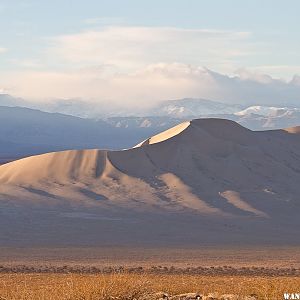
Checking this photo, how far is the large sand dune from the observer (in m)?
56.2

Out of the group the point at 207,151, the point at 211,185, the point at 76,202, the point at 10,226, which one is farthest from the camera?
the point at 207,151

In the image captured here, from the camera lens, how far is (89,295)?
42.0ft

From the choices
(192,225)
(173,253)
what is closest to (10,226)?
(192,225)

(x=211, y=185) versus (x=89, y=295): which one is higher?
(x=211, y=185)

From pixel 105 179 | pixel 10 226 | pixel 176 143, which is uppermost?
pixel 176 143

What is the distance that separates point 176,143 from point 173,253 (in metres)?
36.2

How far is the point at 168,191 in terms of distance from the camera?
2766 inches

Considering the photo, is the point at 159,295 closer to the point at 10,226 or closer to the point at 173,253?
the point at 173,253

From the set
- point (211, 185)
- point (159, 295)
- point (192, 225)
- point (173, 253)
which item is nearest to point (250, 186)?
point (211, 185)

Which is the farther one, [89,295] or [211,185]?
[211,185]

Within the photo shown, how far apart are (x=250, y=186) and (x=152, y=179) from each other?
28.8ft

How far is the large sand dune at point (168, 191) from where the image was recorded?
56219 mm

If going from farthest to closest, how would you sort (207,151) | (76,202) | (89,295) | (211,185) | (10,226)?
(207,151), (211,185), (76,202), (10,226), (89,295)

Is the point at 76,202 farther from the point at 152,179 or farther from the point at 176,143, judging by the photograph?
the point at 176,143
